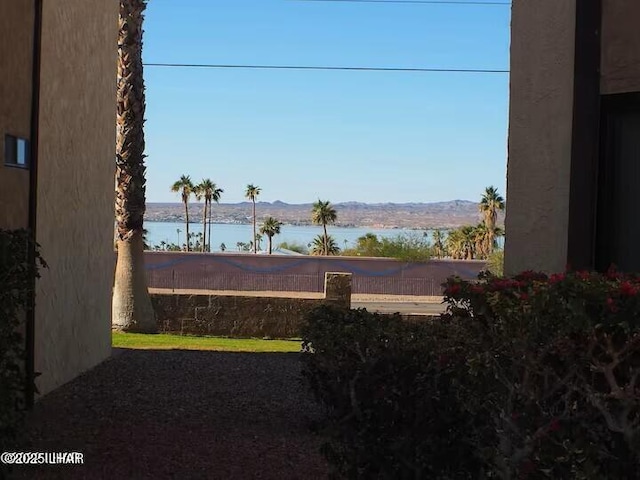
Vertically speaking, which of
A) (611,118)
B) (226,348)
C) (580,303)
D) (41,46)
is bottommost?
(226,348)

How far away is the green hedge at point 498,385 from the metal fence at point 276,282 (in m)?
26.3

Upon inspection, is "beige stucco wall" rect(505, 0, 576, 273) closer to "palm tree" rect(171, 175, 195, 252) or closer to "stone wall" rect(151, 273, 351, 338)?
"stone wall" rect(151, 273, 351, 338)

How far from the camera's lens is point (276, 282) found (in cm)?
3133

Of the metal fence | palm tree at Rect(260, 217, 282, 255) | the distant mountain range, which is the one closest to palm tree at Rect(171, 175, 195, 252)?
palm tree at Rect(260, 217, 282, 255)

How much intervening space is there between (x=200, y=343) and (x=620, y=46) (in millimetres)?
9384

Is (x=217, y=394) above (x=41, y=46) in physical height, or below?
below

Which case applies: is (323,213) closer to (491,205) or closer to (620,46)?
(491,205)

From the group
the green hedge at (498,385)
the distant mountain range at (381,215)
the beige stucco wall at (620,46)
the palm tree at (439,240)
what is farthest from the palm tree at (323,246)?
the distant mountain range at (381,215)

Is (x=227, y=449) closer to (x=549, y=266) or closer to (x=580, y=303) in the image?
(x=549, y=266)

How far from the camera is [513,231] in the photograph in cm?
652

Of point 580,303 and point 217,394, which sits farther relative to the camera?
point 217,394

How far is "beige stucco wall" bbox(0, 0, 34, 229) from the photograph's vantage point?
720cm

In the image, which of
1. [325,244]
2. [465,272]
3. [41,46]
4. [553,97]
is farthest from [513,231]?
[325,244]

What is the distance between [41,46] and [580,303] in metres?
6.34
